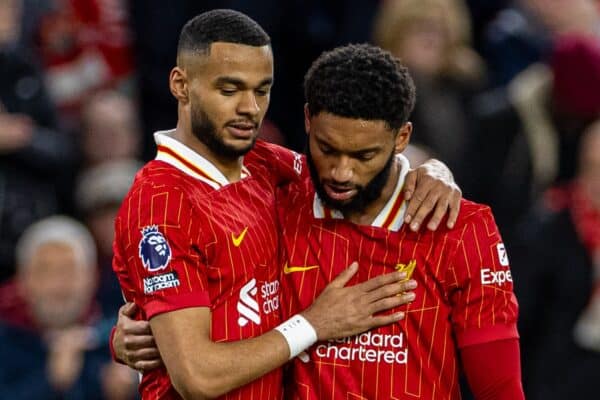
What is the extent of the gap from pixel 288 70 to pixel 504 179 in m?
1.66

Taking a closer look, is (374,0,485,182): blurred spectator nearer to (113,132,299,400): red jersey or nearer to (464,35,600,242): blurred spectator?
(464,35,600,242): blurred spectator

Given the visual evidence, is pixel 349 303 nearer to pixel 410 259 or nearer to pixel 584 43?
pixel 410 259

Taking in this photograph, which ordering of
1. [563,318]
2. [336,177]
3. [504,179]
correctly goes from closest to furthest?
[336,177] < [563,318] < [504,179]

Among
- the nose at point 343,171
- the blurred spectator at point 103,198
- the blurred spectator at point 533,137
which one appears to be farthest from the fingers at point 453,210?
the blurred spectator at point 103,198

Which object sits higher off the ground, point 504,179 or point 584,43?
point 584,43

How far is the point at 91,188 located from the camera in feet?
28.0

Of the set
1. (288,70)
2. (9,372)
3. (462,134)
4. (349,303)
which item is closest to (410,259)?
(349,303)

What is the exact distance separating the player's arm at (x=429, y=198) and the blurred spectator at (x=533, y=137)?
9.42ft

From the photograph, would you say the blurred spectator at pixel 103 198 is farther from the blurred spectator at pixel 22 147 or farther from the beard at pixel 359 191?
the beard at pixel 359 191

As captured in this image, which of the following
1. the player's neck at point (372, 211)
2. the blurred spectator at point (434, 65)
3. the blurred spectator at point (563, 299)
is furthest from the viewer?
the blurred spectator at point (434, 65)

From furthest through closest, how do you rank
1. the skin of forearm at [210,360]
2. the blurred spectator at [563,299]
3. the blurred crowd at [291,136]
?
the blurred crowd at [291,136]
the blurred spectator at [563,299]
the skin of forearm at [210,360]

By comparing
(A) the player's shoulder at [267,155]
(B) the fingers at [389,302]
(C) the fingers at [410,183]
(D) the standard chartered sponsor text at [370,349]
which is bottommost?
(D) the standard chartered sponsor text at [370,349]

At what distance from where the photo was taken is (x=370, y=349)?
4.89 metres

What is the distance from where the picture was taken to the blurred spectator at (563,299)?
716cm
